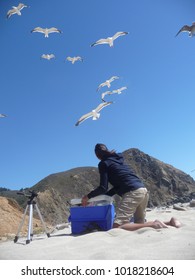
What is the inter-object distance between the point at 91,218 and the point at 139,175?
134ft

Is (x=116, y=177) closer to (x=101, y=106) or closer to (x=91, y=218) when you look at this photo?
(x=91, y=218)

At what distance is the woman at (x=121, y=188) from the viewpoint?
4949mm

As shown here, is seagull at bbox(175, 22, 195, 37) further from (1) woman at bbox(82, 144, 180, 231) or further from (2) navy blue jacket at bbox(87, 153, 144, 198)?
(2) navy blue jacket at bbox(87, 153, 144, 198)

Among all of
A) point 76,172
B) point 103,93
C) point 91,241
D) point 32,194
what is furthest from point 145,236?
point 76,172

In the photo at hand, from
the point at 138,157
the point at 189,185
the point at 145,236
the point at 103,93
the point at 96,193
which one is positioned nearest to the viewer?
the point at 145,236

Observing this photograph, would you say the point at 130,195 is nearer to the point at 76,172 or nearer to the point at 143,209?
→ the point at 143,209

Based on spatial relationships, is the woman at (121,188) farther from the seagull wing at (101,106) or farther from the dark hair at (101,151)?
the seagull wing at (101,106)

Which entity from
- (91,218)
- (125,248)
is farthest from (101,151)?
(125,248)

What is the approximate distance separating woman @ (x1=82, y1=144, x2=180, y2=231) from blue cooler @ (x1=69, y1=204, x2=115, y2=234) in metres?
0.13

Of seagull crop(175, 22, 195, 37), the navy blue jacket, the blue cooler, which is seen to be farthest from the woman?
seagull crop(175, 22, 195, 37)

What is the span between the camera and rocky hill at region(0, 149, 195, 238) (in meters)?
36.9

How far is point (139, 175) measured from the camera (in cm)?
4544
